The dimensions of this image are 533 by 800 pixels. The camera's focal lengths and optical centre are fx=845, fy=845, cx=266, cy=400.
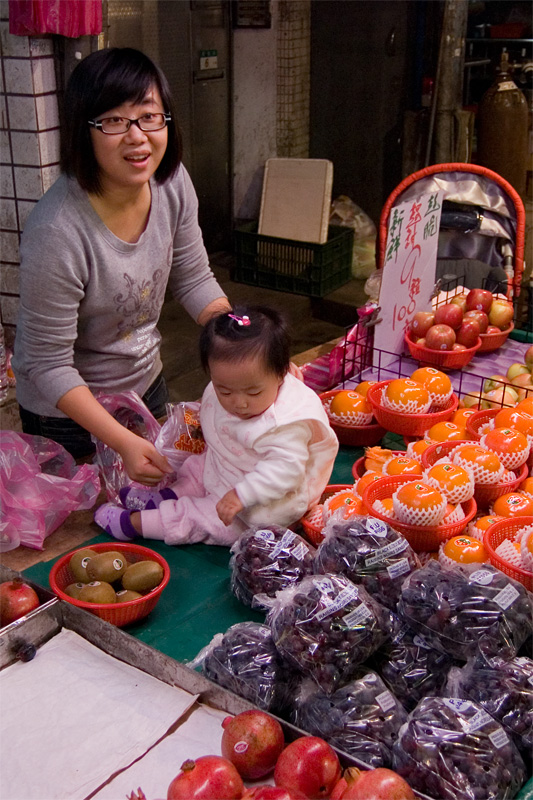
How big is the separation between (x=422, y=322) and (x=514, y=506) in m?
1.19

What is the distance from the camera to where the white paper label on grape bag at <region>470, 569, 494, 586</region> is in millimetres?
1581

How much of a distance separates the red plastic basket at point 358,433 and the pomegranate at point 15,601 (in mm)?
1161

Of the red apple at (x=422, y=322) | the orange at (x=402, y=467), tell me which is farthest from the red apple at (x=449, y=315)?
the orange at (x=402, y=467)

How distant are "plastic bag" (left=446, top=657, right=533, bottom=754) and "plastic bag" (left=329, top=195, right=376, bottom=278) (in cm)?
474

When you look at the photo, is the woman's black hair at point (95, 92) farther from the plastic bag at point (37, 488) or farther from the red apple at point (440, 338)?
the red apple at point (440, 338)

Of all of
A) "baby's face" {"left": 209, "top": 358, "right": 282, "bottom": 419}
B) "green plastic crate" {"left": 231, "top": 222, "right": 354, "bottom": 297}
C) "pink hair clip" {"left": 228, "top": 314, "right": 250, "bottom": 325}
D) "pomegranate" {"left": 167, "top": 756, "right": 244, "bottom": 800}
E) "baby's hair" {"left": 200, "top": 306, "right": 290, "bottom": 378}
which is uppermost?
"pink hair clip" {"left": 228, "top": 314, "right": 250, "bottom": 325}

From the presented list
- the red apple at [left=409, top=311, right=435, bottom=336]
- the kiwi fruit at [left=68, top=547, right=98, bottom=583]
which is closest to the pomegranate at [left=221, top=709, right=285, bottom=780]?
the kiwi fruit at [left=68, top=547, right=98, bottom=583]

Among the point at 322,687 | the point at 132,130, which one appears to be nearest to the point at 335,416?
the point at 132,130

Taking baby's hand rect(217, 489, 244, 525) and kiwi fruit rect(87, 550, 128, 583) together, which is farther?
baby's hand rect(217, 489, 244, 525)

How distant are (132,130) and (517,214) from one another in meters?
2.26

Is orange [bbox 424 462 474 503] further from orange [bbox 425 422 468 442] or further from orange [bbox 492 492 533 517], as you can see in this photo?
orange [bbox 425 422 468 442]

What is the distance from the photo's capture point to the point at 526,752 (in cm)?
144

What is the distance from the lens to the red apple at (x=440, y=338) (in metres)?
2.98

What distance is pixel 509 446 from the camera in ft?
7.16
